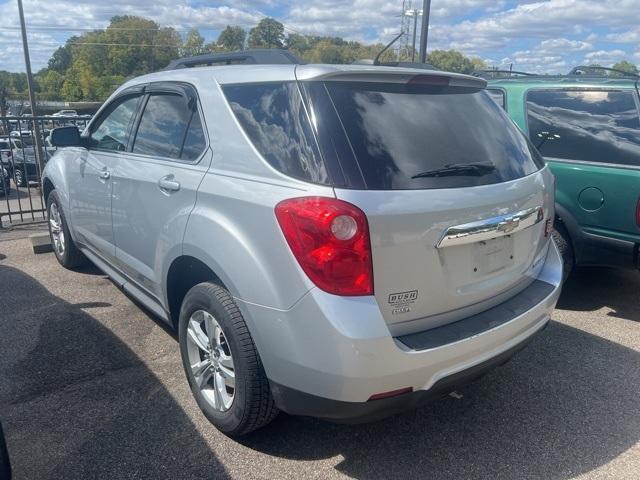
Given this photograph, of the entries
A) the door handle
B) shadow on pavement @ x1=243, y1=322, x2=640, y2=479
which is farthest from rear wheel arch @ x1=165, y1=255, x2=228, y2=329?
shadow on pavement @ x1=243, y1=322, x2=640, y2=479

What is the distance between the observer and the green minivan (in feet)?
13.3

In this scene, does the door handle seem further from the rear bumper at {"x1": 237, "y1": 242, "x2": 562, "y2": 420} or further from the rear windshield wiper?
the rear windshield wiper

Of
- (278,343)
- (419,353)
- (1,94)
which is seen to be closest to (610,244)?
(419,353)

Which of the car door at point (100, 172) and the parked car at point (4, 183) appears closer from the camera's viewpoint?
the car door at point (100, 172)

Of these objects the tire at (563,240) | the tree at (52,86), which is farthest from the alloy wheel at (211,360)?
the tree at (52,86)

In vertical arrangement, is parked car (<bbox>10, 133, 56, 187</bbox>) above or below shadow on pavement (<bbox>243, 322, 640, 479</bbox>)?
above

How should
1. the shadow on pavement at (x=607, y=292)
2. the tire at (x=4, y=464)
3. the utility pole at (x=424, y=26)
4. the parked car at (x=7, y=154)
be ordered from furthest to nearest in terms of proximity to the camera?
the utility pole at (x=424, y=26)
the parked car at (x=7, y=154)
the shadow on pavement at (x=607, y=292)
the tire at (x=4, y=464)

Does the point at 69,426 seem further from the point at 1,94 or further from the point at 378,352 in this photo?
the point at 1,94

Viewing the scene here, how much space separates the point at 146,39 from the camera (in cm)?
9825

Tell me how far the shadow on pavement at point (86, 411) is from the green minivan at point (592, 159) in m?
3.33

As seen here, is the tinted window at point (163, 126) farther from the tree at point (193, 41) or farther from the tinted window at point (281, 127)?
the tree at point (193, 41)

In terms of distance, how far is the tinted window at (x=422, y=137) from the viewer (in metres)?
2.24

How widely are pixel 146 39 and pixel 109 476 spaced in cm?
10779

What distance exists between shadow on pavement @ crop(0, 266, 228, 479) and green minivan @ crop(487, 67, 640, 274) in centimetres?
333
